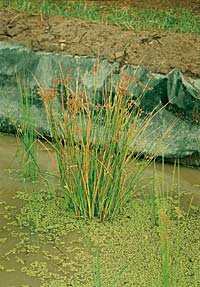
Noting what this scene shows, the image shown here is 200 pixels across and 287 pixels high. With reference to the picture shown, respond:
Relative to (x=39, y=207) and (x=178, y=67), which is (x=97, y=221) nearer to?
(x=39, y=207)

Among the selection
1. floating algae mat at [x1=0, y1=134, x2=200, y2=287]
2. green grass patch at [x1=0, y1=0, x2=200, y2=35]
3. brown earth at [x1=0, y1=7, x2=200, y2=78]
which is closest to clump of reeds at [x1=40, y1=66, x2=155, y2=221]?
floating algae mat at [x1=0, y1=134, x2=200, y2=287]

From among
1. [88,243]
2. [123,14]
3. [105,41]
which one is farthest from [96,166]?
[123,14]

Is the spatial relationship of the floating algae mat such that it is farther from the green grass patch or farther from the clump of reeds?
the green grass patch

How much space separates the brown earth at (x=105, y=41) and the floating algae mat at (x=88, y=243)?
129 cm

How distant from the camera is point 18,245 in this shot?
3.71m

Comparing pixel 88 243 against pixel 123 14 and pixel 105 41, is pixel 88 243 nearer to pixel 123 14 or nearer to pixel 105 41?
pixel 105 41

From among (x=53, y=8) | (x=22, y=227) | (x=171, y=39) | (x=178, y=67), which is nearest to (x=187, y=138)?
(x=178, y=67)

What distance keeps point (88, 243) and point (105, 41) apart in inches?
94.5

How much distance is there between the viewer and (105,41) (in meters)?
5.76

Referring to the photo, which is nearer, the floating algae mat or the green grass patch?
the floating algae mat

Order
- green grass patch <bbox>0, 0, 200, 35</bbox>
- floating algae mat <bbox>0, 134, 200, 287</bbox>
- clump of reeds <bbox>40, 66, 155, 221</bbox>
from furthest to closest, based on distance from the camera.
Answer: green grass patch <bbox>0, 0, 200, 35</bbox>
clump of reeds <bbox>40, 66, 155, 221</bbox>
floating algae mat <bbox>0, 134, 200, 287</bbox>

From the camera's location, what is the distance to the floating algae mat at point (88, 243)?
3438 mm

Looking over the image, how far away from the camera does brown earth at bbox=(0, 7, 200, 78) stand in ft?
18.0

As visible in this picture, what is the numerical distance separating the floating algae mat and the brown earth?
1288mm
